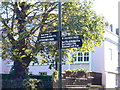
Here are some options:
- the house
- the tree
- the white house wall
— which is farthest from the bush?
the white house wall

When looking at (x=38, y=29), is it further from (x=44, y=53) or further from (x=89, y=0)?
(x=89, y=0)

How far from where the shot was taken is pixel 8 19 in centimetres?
1606

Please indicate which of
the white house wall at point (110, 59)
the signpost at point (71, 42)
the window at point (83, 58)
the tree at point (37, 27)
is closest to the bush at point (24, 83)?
the tree at point (37, 27)

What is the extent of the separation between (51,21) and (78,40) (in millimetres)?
5234

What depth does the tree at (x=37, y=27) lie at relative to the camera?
15602 millimetres

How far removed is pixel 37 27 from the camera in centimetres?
1631

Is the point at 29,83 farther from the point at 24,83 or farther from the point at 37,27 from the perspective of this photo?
the point at 37,27

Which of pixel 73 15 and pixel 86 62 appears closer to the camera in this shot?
pixel 73 15

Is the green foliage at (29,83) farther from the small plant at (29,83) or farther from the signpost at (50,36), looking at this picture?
the signpost at (50,36)

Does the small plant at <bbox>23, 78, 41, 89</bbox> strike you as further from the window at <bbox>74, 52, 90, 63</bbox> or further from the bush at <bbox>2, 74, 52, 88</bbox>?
the window at <bbox>74, 52, 90, 63</bbox>

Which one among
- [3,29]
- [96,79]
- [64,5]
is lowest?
[96,79]

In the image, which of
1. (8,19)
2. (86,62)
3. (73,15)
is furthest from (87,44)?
(86,62)

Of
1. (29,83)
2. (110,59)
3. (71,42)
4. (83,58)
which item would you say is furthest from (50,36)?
(110,59)

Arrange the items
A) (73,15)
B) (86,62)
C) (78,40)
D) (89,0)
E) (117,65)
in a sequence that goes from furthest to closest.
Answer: (117,65)
(86,62)
(89,0)
(73,15)
(78,40)
